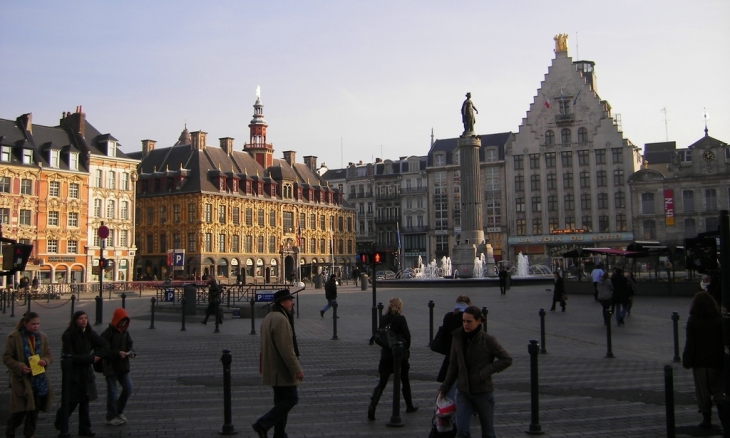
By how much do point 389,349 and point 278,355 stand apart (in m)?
2.21

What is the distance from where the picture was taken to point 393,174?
94938 mm

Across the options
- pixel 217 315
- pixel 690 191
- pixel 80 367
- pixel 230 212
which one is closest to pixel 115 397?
pixel 80 367

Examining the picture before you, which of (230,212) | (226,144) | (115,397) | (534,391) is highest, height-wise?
(226,144)

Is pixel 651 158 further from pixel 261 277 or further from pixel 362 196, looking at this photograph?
pixel 261 277

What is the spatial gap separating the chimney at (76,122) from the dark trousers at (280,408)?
197ft

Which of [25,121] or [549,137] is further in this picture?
[549,137]

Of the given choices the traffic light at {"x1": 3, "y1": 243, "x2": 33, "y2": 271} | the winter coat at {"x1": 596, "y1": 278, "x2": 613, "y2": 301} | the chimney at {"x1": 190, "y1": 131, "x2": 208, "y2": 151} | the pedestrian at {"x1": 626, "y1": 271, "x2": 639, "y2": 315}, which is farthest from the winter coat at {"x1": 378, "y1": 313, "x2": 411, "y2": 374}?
the chimney at {"x1": 190, "y1": 131, "x2": 208, "y2": 151}

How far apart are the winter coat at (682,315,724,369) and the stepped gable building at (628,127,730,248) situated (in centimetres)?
6220

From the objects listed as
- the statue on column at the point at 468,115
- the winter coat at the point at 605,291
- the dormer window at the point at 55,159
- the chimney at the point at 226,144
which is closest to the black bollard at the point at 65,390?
the winter coat at the point at 605,291

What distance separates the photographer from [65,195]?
→ 58.0 meters

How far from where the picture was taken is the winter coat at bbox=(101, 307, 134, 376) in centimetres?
896

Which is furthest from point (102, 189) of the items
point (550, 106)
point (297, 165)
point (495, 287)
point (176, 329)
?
point (550, 106)

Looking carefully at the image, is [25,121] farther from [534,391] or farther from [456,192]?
[534,391]

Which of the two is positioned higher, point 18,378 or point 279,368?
point 279,368
